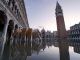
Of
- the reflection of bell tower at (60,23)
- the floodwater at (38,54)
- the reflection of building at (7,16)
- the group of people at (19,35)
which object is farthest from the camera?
the reflection of bell tower at (60,23)

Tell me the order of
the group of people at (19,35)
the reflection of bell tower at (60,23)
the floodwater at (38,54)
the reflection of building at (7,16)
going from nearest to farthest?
the floodwater at (38,54) < the reflection of building at (7,16) < the group of people at (19,35) < the reflection of bell tower at (60,23)

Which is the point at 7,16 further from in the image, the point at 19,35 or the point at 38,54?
the point at 19,35

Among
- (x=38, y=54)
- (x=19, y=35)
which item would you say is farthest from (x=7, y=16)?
(x=19, y=35)

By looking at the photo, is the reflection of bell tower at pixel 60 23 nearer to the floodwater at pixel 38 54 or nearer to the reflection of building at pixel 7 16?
the reflection of building at pixel 7 16

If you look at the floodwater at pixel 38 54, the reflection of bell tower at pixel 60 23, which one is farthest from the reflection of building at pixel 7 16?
the reflection of bell tower at pixel 60 23

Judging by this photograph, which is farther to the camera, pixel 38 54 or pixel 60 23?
pixel 60 23

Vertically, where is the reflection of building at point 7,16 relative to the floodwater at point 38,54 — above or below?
above

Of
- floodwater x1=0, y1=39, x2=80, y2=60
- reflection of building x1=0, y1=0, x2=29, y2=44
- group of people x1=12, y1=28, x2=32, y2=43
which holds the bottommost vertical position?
floodwater x1=0, y1=39, x2=80, y2=60

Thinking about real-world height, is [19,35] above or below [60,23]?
below

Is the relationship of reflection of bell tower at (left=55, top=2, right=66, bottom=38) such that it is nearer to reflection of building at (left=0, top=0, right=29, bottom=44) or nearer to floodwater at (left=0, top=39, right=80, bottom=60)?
reflection of building at (left=0, top=0, right=29, bottom=44)

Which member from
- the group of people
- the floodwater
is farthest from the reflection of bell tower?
the floodwater

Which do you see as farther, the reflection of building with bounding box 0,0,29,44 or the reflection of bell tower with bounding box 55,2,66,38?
the reflection of bell tower with bounding box 55,2,66,38

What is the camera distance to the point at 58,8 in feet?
240

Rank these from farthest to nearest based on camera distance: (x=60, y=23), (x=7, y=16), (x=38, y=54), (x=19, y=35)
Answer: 1. (x=60, y=23)
2. (x=19, y=35)
3. (x=7, y=16)
4. (x=38, y=54)
